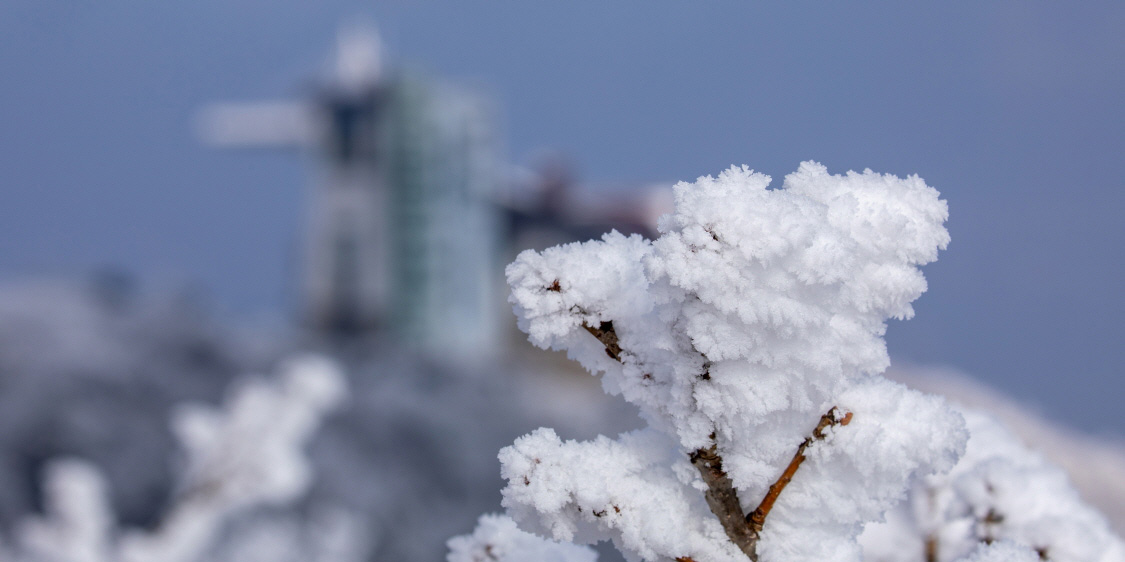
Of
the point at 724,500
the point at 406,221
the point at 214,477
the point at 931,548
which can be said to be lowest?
the point at 724,500

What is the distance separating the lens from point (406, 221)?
69.7ft

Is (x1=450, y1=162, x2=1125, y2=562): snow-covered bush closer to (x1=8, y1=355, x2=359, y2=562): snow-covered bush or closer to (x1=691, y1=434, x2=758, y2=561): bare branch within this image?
(x1=691, y1=434, x2=758, y2=561): bare branch

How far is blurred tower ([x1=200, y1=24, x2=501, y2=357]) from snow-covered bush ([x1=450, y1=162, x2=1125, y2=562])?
2021cm

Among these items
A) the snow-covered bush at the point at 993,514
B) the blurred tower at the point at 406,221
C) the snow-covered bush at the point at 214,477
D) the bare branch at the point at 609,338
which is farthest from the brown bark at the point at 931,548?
the blurred tower at the point at 406,221

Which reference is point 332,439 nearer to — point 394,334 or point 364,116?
point 394,334

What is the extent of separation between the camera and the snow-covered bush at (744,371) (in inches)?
25.2

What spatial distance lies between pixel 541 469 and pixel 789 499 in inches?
8.1

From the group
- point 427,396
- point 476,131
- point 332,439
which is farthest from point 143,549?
point 476,131

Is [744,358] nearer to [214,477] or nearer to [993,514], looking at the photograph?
[993,514]

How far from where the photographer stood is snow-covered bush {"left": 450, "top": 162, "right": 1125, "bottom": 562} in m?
0.64

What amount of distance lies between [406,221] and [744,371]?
68.7 ft

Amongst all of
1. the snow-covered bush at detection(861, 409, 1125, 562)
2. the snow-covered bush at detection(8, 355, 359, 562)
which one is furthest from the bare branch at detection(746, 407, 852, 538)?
the snow-covered bush at detection(8, 355, 359, 562)

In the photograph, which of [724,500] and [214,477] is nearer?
[724,500]

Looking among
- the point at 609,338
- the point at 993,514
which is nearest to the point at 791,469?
the point at 609,338
